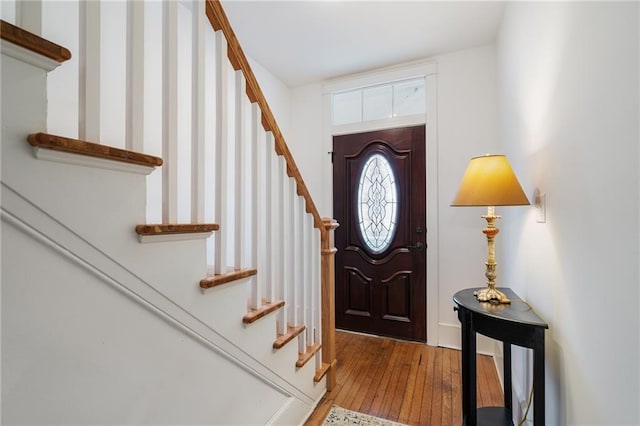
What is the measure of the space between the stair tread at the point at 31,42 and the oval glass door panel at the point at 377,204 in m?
2.60

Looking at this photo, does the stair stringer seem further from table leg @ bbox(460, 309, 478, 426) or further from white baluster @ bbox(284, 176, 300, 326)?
table leg @ bbox(460, 309, 478, 426)

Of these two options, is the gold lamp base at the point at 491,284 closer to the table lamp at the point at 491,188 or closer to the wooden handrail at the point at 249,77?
the table lamp at the point at 491,188

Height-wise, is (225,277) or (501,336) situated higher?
(225,277)

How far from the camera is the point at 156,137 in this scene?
189 centimetres

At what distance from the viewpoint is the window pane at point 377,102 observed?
9.76 ft

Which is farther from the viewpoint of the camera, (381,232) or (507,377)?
(381,232)

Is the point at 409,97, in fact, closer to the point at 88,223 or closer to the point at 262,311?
the point at 262,311

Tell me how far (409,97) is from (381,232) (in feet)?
4.55

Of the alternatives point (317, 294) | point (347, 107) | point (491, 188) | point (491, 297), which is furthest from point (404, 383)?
point (347, 107)

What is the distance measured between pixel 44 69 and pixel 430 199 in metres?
2.71

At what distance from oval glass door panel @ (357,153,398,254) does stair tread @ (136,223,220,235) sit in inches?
84.3

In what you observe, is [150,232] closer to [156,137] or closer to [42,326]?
[42,326]

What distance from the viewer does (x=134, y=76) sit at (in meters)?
0.82

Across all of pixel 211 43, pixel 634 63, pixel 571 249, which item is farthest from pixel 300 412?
pixel 211 43
